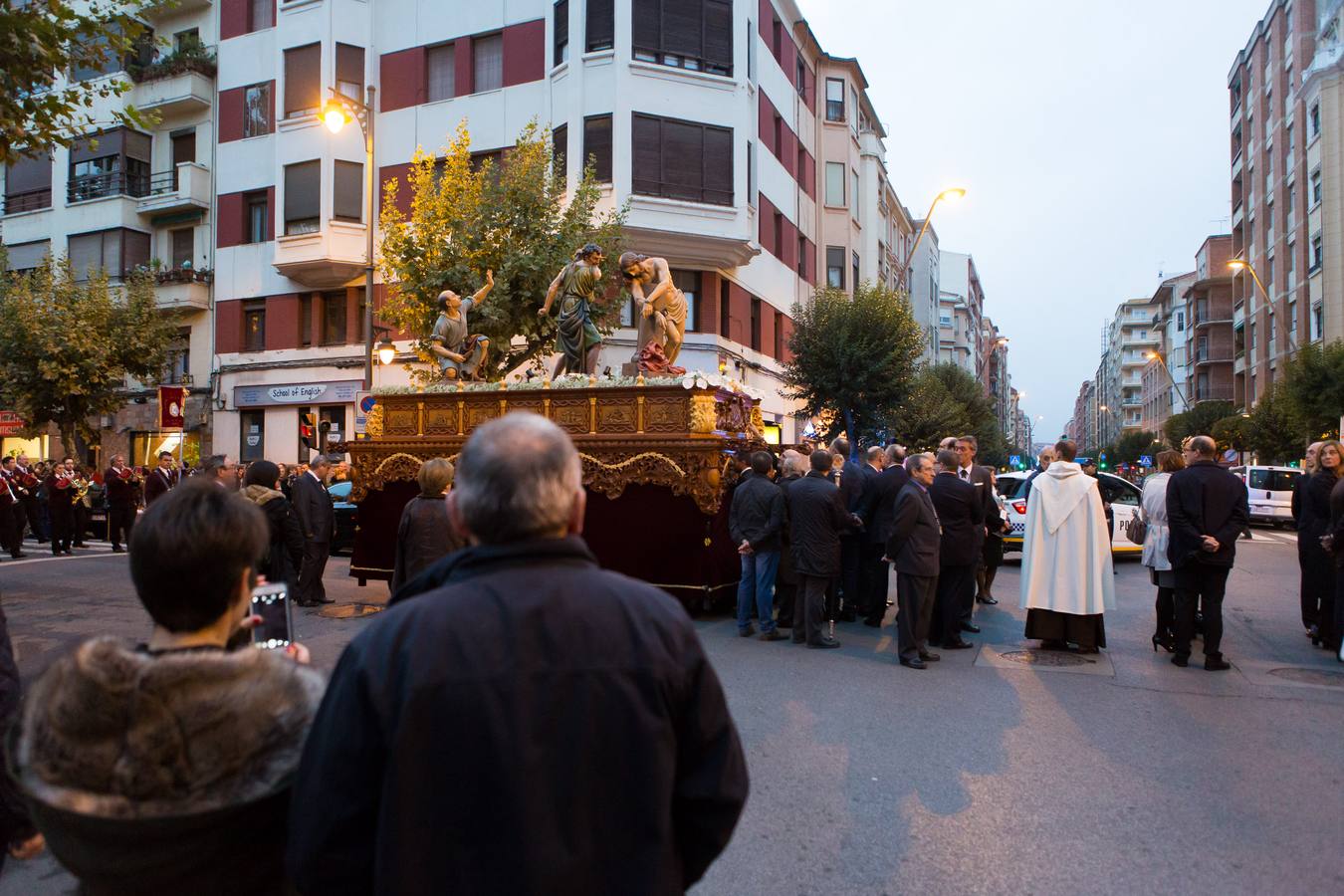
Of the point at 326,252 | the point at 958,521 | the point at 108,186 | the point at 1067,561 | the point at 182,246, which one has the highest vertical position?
the point at 108,186

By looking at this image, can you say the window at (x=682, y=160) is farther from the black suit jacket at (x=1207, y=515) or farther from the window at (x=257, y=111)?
the black suit jacket at (x=1207, y=515)

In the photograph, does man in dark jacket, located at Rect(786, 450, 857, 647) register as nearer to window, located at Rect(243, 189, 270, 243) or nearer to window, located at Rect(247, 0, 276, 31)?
window, located at Rect(243, 189, 270, 243)

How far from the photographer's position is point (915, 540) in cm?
791

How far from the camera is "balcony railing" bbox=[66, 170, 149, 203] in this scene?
29.1m

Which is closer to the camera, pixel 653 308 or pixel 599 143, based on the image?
pixel 653 308

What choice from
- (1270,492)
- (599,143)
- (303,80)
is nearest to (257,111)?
(303,80)

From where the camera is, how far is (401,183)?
83.6 feet

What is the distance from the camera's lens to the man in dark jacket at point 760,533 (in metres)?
9.00

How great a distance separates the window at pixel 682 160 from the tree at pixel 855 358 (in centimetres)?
501

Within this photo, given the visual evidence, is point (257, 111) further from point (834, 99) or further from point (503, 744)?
point (503, 744)

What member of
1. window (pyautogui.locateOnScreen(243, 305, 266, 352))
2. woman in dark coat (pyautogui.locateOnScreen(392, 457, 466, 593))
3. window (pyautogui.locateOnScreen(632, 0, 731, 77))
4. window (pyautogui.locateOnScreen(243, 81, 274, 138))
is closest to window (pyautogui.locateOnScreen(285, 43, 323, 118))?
window (pyautogui.locateOnScreen(243, 81, 274, 138))

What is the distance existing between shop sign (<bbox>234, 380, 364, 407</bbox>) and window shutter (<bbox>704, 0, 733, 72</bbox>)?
508 inches

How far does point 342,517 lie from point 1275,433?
34289 millimetres

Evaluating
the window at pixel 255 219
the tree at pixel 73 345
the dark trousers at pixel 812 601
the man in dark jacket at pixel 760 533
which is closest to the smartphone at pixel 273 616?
the dark trousers at pixel 812 601
